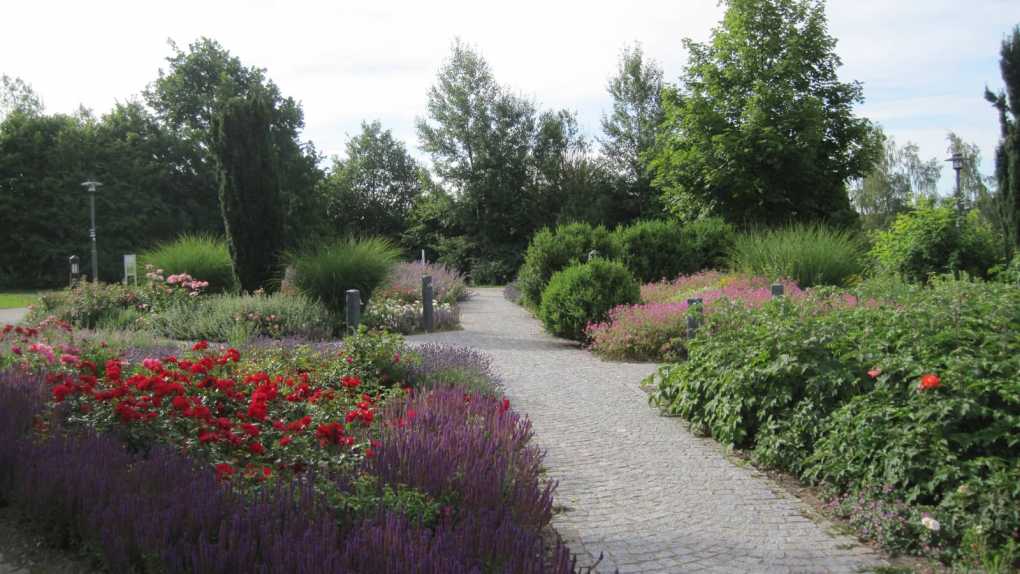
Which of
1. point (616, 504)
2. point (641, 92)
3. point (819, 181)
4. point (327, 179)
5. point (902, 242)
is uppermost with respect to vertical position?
point (641, 92)

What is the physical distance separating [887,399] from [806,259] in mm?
10671

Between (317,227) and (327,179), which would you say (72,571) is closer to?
(317,227)

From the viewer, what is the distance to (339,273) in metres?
13.2

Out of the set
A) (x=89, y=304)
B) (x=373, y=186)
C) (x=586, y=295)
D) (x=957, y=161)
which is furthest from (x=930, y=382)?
(x=373, y=186)

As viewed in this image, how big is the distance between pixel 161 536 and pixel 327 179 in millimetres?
41604

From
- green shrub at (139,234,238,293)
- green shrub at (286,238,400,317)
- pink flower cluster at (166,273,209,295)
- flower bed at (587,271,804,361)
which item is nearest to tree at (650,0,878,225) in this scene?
flower bed at (587,271,804,361)

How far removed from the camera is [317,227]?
38.8m

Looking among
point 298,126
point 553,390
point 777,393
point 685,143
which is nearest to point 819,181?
point 685,143

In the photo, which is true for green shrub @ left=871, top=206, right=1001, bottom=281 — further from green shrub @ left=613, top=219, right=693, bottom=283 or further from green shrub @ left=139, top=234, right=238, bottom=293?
green shrub @ left=139, top=234, right=238, bottom=293

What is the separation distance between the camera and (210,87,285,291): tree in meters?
16.5

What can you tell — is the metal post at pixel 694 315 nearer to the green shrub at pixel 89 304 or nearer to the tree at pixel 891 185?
the green shrub at pixel 89 304

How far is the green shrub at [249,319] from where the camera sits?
11875mm

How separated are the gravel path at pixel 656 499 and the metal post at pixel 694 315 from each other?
3.44 ft

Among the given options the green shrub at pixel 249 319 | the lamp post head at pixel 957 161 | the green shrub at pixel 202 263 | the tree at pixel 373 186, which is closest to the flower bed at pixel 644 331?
the green shrub at pixel 249 319
